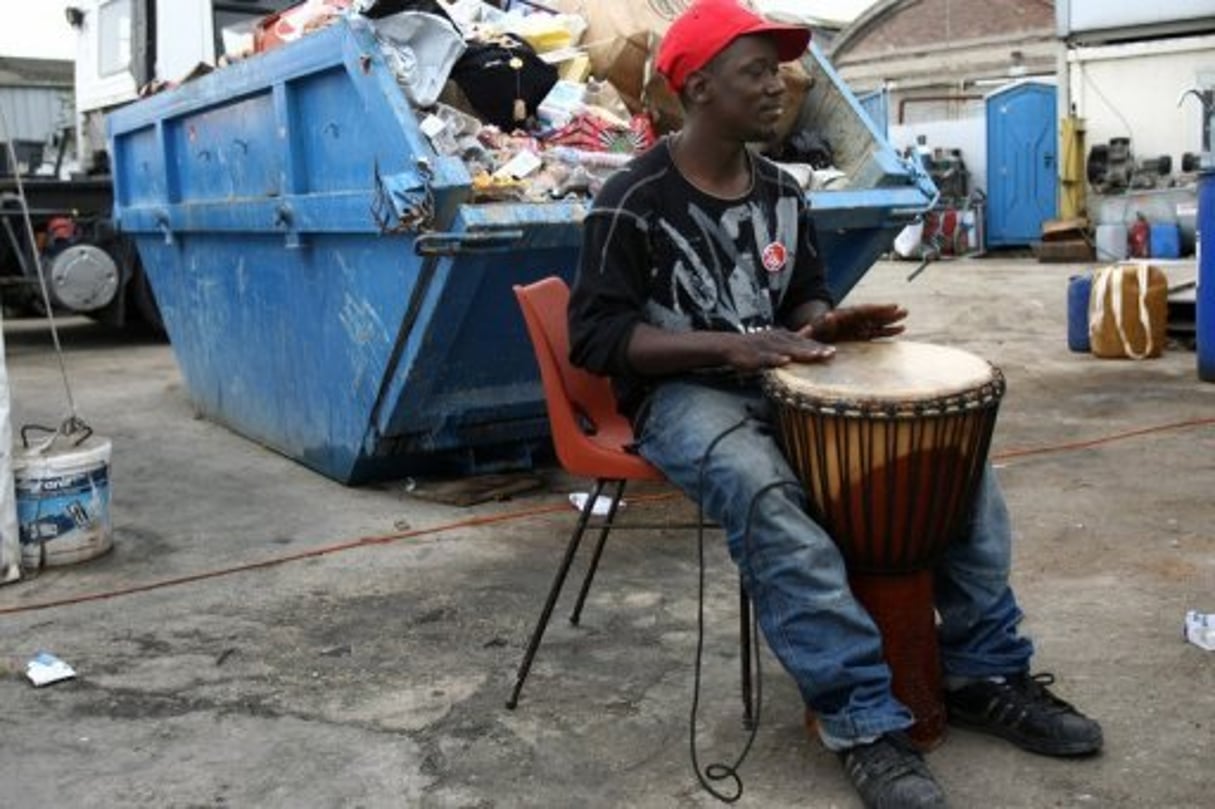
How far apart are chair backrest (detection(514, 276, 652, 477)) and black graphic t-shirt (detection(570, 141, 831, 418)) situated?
12 cm

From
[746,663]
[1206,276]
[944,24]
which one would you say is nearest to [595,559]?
[746,663]

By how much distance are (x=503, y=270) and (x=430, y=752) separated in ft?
6.11

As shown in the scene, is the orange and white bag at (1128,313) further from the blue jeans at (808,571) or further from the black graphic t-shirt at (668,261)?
the blue jeans at (808,571)

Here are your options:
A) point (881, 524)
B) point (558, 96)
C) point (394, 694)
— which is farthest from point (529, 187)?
point (881, 524)

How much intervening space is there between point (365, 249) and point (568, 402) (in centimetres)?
175

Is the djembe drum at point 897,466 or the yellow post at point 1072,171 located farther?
the yellow post at point 1072,171

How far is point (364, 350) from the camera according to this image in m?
4.56

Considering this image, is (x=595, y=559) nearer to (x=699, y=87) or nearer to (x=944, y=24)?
(x=699, y=87)

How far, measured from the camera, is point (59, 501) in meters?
4.09

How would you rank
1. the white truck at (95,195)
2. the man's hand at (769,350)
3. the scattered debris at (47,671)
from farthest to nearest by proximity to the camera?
the white truck at (95,195) < the scattered debris at (47,671) < the man's hand at (769,350)

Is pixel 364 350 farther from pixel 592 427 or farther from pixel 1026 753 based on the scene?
pixel 1026 753

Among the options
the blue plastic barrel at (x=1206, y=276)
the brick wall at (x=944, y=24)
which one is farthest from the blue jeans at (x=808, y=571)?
the brick wall at (x=944, y=24)

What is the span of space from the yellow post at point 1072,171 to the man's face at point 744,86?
14.0 m

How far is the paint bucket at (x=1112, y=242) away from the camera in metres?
14.0
